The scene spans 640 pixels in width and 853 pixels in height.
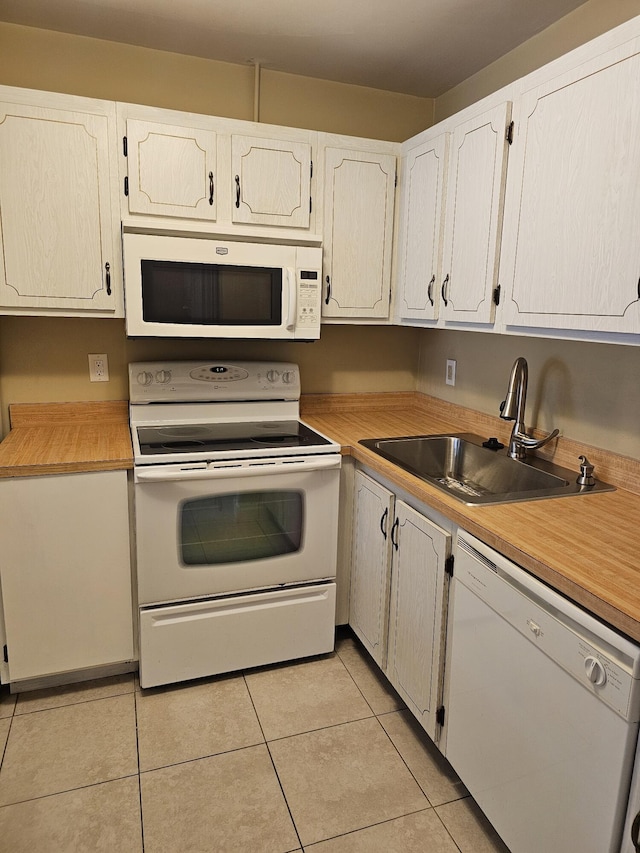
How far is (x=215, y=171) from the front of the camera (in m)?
2.20

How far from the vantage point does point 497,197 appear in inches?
72.7

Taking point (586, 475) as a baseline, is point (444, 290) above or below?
above

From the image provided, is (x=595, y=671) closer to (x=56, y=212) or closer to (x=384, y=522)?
(x=384, y=522)

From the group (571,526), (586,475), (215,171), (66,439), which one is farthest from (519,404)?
(66,439)

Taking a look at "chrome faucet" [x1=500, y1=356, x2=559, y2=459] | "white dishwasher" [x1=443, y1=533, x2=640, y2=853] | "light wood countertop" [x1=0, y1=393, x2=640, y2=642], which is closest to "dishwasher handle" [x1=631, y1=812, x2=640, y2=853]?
"white dishwasher" [x1=443, y1=533, x2=640, y2=853]

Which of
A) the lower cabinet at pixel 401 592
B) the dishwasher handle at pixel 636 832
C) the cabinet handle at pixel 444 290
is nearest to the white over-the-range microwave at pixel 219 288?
the cabinet handle at pixel 444 290

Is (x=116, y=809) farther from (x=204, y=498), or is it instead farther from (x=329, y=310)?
(x=329, y=310)

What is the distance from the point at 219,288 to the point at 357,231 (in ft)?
2.16

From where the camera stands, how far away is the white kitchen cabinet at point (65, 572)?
192 cm

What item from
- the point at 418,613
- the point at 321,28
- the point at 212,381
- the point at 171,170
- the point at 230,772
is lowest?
the point at 230,772

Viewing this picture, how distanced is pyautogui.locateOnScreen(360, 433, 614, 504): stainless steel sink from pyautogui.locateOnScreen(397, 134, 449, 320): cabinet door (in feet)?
1.72

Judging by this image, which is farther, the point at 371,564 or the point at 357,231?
the point at 357,231

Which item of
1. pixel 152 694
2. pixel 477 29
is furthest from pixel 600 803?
pixel 477 29

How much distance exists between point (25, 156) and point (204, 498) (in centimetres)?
134
